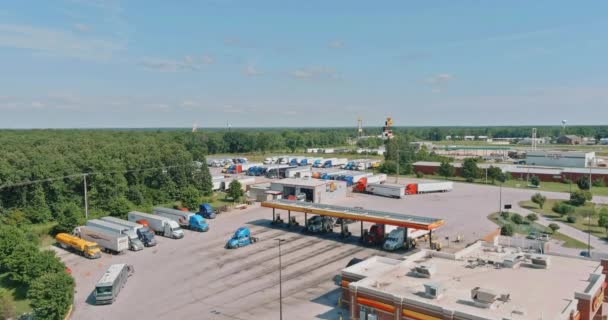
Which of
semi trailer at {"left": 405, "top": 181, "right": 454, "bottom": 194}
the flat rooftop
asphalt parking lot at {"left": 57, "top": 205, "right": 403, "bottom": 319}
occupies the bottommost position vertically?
asphalt parking lot at {"left": 57, "top": 205, "right": 403, "bottom": 319}

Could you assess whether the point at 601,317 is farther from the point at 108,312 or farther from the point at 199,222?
the point at 199,222

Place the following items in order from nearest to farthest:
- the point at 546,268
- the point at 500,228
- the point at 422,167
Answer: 1. the point at 546,268
2. the point at 500,228
3. the point at 422,167

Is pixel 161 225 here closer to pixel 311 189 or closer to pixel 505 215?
pixel 311 189

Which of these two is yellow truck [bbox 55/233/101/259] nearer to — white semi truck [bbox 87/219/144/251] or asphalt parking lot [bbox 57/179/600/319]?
asphalt parking lot [bbox 57/179/600/319]

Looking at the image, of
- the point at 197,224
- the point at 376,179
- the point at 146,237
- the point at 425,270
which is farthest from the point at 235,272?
the point at 376,179

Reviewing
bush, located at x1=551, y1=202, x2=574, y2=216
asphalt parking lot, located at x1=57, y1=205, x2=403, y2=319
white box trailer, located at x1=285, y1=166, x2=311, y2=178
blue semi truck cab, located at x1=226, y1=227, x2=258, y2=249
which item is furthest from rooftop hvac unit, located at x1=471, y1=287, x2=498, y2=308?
white box trailer, located at x1=285, y1=166, x2=311, y2=178

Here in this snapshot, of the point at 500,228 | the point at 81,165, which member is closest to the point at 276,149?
the point at 81,165
